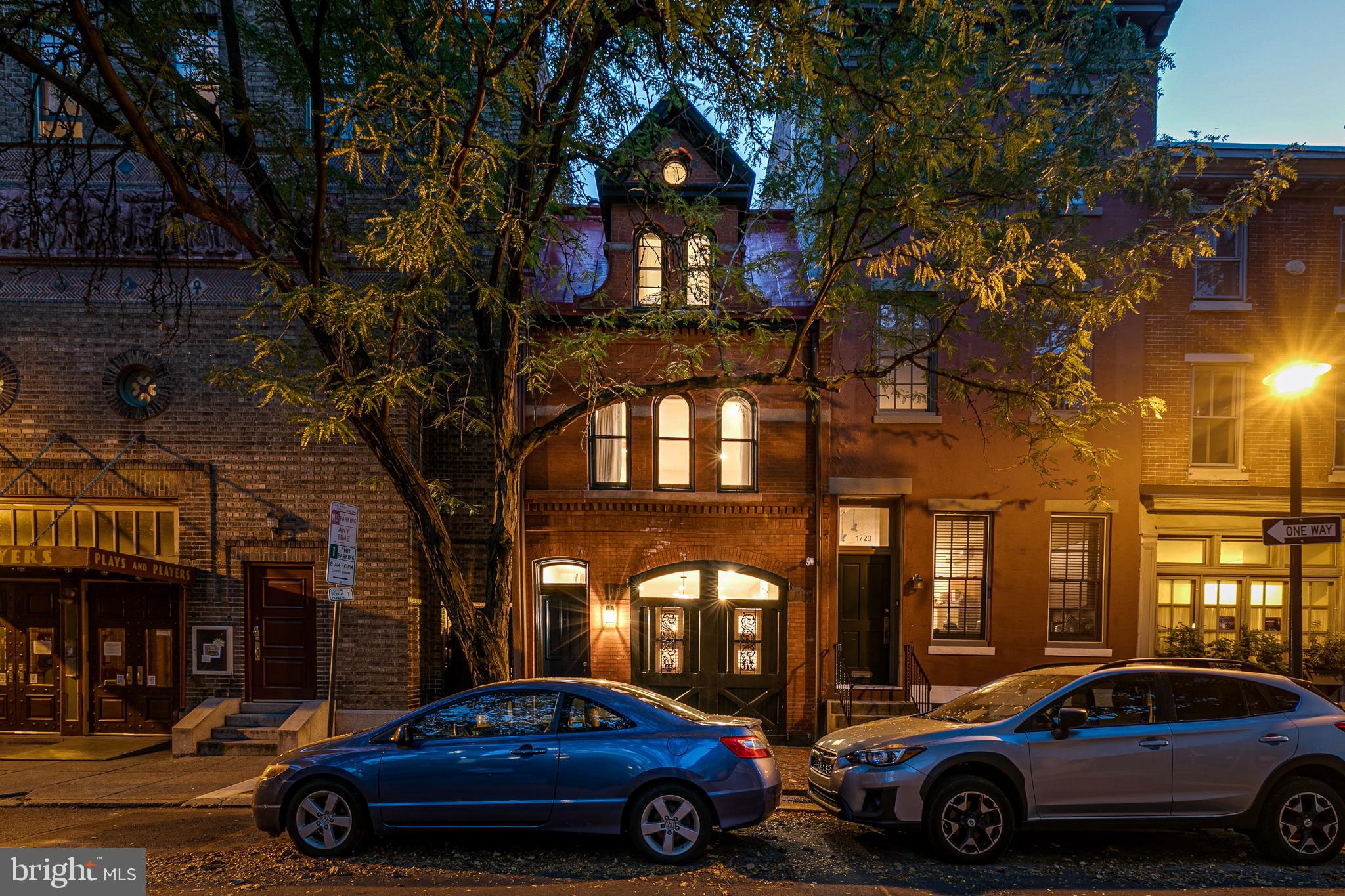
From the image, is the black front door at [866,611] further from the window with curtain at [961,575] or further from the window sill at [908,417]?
the window sill at [908,417]

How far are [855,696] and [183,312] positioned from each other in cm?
1225

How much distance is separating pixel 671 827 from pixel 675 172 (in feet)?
34.6

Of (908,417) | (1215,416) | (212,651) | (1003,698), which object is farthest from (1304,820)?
(212,651)

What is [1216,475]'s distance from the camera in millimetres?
12750

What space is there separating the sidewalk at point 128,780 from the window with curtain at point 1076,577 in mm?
12170

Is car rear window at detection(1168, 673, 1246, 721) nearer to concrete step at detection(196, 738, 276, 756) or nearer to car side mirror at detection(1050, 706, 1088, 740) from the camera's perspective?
car side mirror at detection(1050, 706, 1088, 740)

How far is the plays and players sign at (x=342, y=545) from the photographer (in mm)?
8656

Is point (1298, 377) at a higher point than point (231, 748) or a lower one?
higher

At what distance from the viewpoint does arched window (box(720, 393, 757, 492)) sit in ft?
42.7

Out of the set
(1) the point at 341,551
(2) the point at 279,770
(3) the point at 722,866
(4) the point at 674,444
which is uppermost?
(4) the point at 674,444

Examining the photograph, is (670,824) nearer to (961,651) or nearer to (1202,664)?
(1202,664)

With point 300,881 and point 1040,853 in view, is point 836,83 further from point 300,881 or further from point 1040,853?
point 300,881

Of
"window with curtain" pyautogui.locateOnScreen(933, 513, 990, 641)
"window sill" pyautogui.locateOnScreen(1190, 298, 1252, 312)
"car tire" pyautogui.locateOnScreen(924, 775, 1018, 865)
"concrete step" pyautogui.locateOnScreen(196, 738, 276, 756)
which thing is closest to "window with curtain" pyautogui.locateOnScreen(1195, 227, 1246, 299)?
"window sill" pyautogui.locateOnScreen(1190, 298, 1252, 312)

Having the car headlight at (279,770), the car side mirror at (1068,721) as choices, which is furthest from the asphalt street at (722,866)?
the car side mirror at (1068,721)
